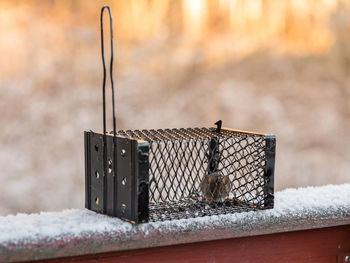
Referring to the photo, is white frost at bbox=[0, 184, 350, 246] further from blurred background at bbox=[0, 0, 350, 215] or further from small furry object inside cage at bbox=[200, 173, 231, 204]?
blurred background at bbox=[0, 0, 350, 215]

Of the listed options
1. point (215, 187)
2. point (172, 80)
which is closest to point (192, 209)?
point (215, 187)

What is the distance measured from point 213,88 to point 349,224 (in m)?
2.26

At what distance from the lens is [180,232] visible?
3.08 feet

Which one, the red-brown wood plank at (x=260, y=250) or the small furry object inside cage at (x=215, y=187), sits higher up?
the small furry object inside cage at (x=215, y=187)

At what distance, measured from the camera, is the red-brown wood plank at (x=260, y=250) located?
946mm

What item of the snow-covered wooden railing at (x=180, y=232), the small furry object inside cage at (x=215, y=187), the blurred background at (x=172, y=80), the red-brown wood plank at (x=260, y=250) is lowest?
the red-brown wood plank at (x=260, y=250)

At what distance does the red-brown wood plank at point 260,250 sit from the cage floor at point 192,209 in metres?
0.06

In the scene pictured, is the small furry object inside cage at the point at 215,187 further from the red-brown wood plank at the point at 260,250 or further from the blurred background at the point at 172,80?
the blurred background at the point at 172,80

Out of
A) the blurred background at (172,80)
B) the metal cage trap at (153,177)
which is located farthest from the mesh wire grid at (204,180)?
the blurred background at (172,80)

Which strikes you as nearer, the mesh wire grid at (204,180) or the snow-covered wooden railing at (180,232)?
the snow-covered wooden railing at (180,232)

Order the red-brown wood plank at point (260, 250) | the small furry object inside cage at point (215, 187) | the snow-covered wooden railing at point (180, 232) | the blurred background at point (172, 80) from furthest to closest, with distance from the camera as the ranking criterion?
the blurred background at point (172, 80) → the small furry object inside cage at point (215, 187) → the red-brown wood plank at point (260, 250) → the snow-covered wooden railing at point (180, 232)

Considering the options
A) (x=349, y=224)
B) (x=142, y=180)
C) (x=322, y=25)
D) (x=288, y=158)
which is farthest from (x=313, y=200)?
(x=322, y=25)

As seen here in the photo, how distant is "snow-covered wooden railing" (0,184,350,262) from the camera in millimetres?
844

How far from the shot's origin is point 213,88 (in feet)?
10.9
